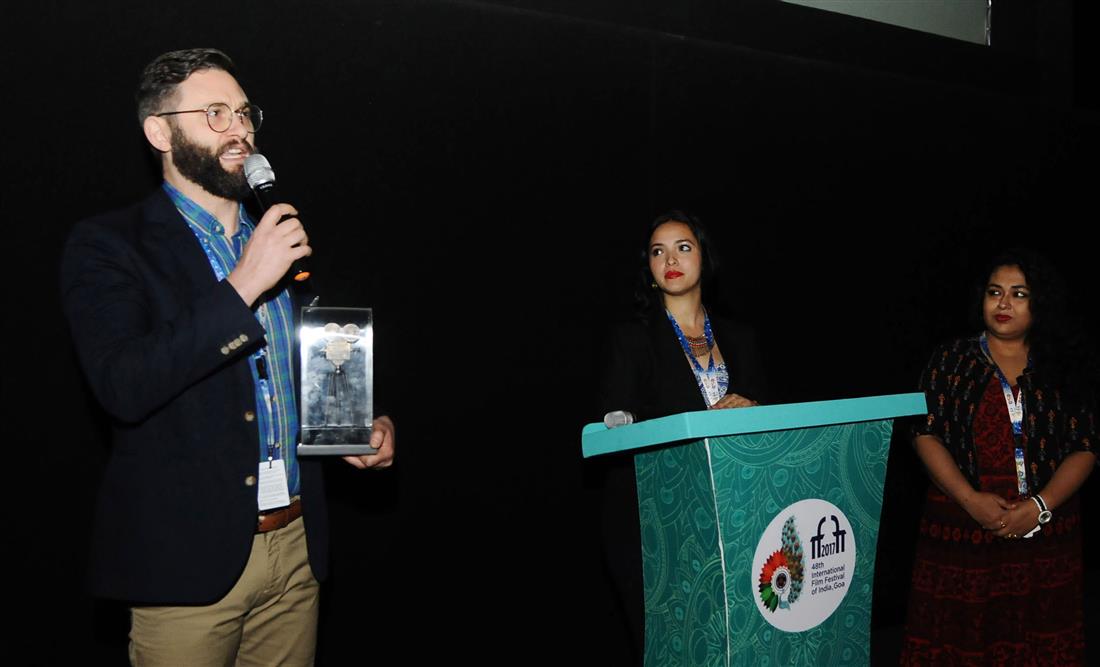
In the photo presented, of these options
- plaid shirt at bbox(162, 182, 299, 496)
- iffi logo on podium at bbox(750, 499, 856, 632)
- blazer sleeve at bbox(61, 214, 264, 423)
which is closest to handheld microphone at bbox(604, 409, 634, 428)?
iffi logo on podium at bbox(750, 499, 856, 632)

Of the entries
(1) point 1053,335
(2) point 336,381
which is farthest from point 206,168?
(1) point 1053,335

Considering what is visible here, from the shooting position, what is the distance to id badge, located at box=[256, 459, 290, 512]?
1.78 m

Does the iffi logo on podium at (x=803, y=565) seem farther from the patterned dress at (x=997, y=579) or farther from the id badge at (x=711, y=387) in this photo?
the patterned dress at (x=997, y=579)

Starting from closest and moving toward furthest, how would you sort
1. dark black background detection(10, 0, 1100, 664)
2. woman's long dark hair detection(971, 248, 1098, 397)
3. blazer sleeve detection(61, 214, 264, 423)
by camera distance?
blazer sleeve detection(61, 214, 264, 423) < dark black background detection(10, 0, 1100, 664) < woman's long dark hair detection(971, 248, 1098, 397)

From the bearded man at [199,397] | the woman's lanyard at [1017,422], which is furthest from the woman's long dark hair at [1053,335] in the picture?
the bearded man at [199,397]

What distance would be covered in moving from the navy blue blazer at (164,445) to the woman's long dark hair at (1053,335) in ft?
8.46

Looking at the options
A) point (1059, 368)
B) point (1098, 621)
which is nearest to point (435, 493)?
point (1059, 368)

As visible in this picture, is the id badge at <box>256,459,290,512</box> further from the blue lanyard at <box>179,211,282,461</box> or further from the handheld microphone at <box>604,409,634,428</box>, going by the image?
the handheld microphone at <box>604,409,634,428</box>

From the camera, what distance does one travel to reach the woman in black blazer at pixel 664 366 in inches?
103

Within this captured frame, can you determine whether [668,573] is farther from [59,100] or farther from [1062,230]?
[1062,230]

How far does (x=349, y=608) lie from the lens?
299 centimetres

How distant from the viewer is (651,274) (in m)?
2.91

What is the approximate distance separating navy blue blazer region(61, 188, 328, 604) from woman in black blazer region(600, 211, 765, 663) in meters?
1.16

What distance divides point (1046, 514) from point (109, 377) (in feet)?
8.88
